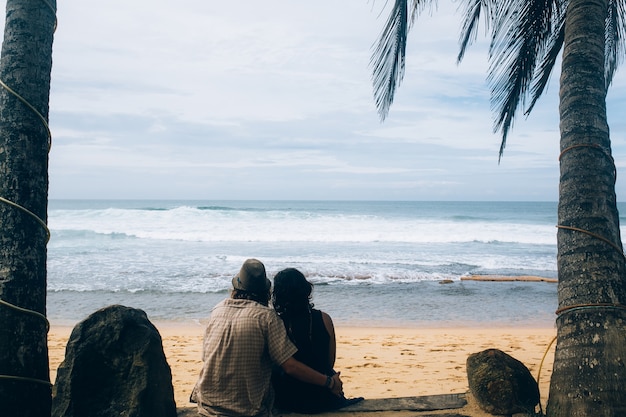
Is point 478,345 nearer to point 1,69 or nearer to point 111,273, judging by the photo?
point 1,69

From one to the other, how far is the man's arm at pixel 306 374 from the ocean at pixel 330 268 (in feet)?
17.6

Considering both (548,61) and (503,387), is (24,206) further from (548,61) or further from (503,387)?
(548,61)

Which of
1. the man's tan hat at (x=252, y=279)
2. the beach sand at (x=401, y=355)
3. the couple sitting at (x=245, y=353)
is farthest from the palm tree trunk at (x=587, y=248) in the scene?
the man's tan hat at (x=252, y=279)

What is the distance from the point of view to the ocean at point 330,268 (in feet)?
32.8

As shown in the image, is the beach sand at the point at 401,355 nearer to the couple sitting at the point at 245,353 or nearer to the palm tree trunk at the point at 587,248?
the palm tree trunk at the point at 587,248

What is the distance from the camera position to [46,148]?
3.04 m

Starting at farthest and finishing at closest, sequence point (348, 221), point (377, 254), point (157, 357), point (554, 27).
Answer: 1. point (348, 221)
2. point (377, 254)
3. point (554, 27)
4. point (157, 357)

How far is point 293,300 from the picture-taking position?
12.0 ft

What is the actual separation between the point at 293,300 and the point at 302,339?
29 centimetres

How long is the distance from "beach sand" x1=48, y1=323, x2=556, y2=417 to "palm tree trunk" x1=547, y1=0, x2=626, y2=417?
40.2 inches

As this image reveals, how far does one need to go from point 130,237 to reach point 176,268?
12.1m

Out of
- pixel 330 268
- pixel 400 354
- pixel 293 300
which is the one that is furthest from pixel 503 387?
Result: pixel 330 268

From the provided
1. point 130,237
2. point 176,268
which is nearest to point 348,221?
point 130,237

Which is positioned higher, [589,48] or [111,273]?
[589,48]
